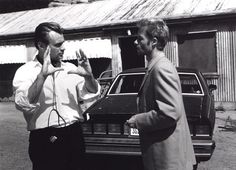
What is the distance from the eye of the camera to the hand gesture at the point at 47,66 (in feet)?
9.24

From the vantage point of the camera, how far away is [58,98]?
3.04 m

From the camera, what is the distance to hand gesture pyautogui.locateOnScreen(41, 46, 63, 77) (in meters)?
2.82

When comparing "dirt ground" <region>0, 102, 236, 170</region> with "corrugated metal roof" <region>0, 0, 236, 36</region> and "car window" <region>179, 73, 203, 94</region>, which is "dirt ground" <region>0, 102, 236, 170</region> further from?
"corrugated metal roof" <region>0, 0, 236, 36</region>

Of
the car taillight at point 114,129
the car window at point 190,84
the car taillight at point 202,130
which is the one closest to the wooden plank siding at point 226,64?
the car window at point 190,84

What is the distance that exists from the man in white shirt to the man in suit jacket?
47cm

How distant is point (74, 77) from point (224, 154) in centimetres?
504

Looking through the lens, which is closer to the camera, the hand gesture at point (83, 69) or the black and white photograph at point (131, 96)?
the black and white photograph at point (131, 96)

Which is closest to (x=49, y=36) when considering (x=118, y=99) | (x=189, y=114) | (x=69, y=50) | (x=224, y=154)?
(x=189, y=114)

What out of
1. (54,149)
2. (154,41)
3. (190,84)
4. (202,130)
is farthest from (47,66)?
(190,84)

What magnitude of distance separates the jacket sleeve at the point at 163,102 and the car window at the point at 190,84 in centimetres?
434

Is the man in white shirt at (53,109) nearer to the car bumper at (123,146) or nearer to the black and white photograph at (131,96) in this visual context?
the black and white photograph at (131,96)

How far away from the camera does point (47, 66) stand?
284 cm

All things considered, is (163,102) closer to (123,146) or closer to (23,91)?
(23,91)

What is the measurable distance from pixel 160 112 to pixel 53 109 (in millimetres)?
809
